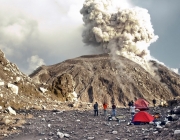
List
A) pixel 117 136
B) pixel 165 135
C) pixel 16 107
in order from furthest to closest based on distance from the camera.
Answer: pixel 16 107 < pixel 117 136 < pixel 165 135

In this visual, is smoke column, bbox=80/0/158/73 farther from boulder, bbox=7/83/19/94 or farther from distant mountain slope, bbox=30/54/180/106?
boulder, bbox=7/83/19/94

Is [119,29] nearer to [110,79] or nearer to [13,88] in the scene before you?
[110,79]

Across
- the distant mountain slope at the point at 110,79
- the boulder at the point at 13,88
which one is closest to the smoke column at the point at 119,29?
the distant mountain slope at the point at 110,79

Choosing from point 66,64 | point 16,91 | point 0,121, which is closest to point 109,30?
point 66,64

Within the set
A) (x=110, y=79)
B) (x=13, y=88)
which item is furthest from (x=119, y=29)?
(x=13, y=88)

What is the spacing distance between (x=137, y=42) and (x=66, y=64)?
2879 cm

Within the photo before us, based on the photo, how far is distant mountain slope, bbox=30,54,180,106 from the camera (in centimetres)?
9066

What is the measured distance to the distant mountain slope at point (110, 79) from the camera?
90662 millimetres

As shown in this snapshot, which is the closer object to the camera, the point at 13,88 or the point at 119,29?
the point at 13,88

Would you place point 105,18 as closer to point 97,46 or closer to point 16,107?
point 97,46

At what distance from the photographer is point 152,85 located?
3917 inches

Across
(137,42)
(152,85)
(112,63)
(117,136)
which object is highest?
(137,42)

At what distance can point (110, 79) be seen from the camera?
99.4 metres

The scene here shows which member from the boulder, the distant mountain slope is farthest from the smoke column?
the boulder
